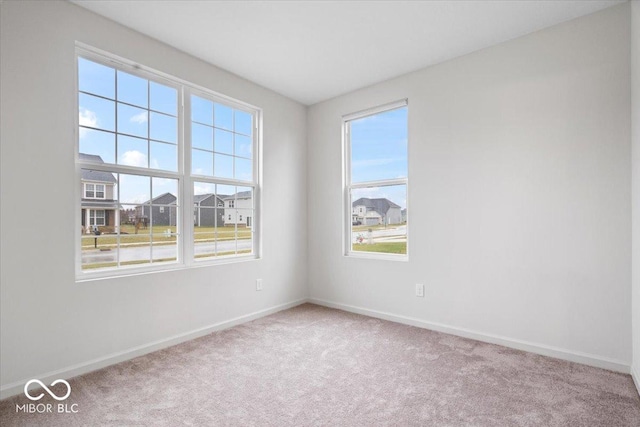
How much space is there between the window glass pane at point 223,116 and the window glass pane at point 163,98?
45 cm

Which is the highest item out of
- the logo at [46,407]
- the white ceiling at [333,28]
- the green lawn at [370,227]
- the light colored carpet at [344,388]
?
the white ceiling at [333,28]

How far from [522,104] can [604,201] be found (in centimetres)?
102

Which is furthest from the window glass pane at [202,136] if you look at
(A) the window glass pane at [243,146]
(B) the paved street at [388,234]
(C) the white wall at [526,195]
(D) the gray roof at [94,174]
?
(B) the paved street at [388,234]

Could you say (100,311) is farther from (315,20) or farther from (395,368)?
(315,20)

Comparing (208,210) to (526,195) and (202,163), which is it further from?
(526,195)

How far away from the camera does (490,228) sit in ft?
9.76

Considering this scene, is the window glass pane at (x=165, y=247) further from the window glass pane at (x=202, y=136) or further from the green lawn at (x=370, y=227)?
the green lawn at (x=370, y=227)

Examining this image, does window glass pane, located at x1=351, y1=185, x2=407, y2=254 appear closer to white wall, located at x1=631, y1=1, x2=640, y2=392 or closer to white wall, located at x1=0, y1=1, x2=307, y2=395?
white wall, located at x1=631, y1=1, x2=640, y2=392

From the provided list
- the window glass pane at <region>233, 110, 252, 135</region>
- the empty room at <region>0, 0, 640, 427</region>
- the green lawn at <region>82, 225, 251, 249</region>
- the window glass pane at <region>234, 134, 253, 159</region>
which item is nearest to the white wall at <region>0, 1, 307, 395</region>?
the empty room at <region>0, 0, 640, 427</region>

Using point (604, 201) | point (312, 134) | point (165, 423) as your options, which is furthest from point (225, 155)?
point (604, 201)

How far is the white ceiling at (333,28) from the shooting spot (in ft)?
7.95

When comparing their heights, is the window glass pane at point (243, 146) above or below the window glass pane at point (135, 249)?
above

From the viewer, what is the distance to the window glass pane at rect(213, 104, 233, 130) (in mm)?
3458

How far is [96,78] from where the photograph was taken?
8.50 feet
